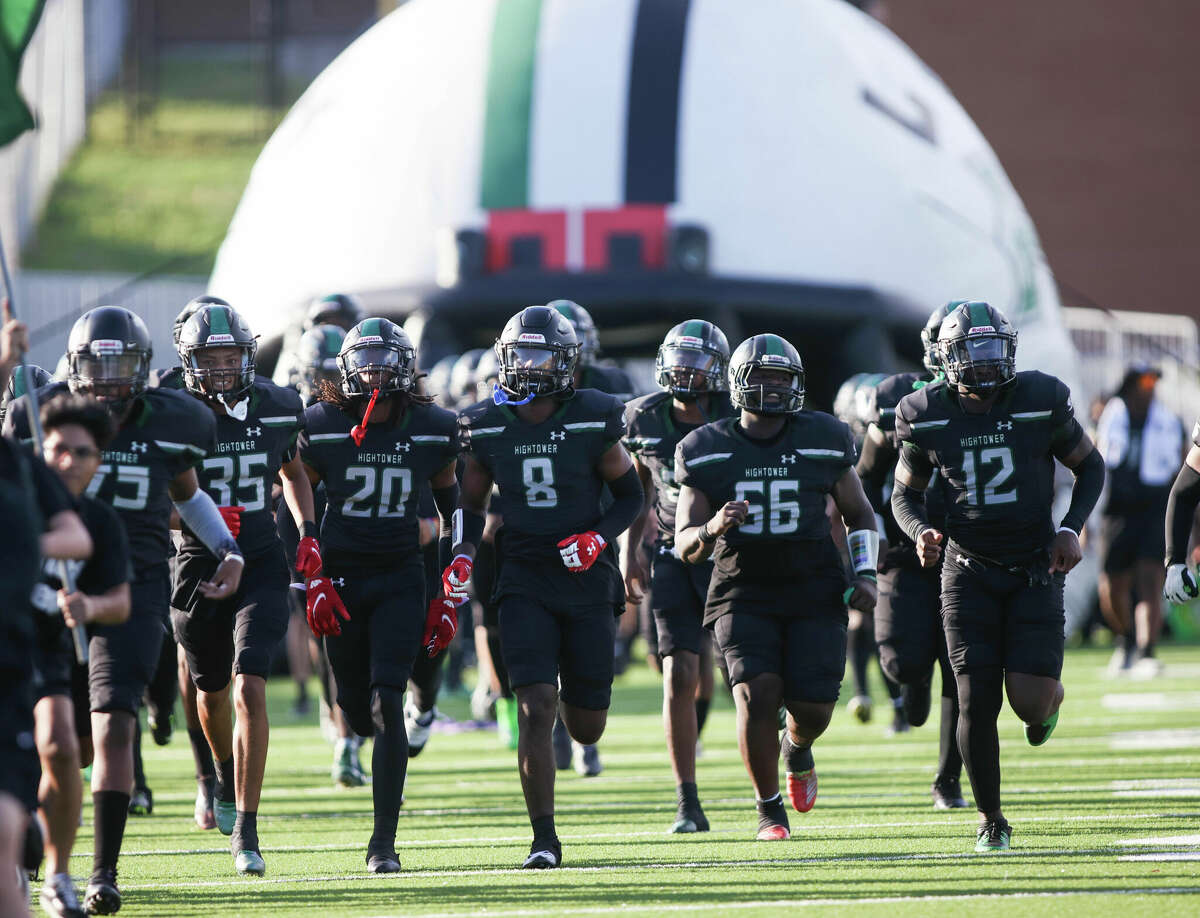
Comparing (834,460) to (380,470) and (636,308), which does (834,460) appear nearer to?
(380,470)

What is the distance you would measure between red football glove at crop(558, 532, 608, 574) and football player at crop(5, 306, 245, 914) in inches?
46.7

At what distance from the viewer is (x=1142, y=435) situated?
1471 cm

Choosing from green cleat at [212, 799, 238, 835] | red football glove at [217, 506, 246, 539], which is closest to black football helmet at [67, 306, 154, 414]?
red football glove at [217, 506, 246, 539]

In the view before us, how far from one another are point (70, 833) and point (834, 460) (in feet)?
10.2

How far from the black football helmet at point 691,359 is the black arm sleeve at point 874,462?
0.74 m

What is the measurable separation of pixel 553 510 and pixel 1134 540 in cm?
821

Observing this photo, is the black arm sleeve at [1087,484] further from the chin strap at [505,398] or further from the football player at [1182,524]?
the chin strap at [505,398]

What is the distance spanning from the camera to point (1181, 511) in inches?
312

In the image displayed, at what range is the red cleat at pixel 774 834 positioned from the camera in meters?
7.58

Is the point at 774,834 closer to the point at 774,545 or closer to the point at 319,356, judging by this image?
the point at 774,545

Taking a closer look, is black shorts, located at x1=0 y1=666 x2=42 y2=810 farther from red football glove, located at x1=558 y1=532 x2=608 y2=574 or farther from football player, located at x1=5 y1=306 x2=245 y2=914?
red football glove, located at x1=558 y1=532 x2=608 y2=574

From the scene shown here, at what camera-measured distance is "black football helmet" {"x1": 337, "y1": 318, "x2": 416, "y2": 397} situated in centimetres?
755

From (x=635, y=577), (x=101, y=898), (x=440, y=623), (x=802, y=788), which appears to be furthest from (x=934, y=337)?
(x=101, y=898)

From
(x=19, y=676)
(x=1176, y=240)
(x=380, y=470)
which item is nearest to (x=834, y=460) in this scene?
(x=380, y=470)
